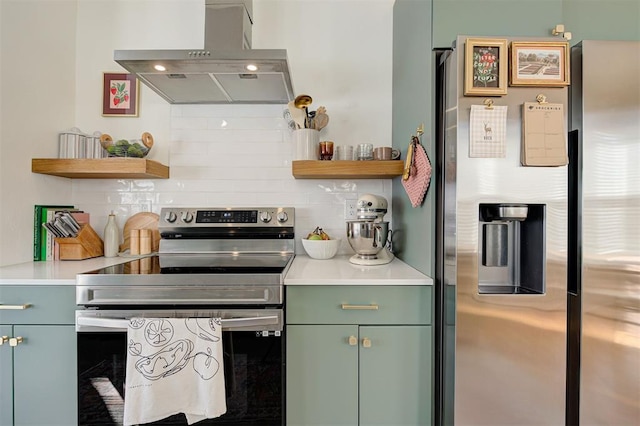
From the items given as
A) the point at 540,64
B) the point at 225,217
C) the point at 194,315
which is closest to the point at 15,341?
the point at 194,315

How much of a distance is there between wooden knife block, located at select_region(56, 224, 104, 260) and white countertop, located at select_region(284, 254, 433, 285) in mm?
1167

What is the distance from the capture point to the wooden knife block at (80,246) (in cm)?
187

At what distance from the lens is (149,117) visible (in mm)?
2139

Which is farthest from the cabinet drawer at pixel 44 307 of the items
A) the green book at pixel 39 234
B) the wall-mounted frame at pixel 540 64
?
the wall-mounted frame at pixel 540 64

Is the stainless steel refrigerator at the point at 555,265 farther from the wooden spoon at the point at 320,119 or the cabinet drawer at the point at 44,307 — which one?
the cabinet drawer at the point at 44,307

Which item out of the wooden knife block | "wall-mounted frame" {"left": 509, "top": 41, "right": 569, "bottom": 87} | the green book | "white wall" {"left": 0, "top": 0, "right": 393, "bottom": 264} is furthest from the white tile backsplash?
"wall-mounted frame" {"left": 509, "top": 41, "right": 569, "bottom": 87}

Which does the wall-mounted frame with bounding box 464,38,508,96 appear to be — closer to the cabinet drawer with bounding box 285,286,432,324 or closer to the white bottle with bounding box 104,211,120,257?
the cabinet drawer with bounding box 285,286,432,324

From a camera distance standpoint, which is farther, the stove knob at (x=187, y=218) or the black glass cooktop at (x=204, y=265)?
the stove knob at (x=187, y=218)

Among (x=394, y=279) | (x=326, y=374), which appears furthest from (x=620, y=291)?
(x=326, y=374)

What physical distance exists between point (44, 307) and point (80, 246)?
562 mm

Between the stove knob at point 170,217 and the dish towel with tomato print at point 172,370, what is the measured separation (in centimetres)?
82

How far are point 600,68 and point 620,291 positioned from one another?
2.65 ft

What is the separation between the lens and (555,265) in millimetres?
1238

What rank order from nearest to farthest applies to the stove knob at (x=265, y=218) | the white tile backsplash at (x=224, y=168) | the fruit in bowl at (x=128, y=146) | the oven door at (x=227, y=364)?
the oven door at (x=227, y=364) < the fruit in bowl at (x=128, y=146) < the stove knob at (x=265, y=218) < the white tile backsplash at (x=224, y=168)
